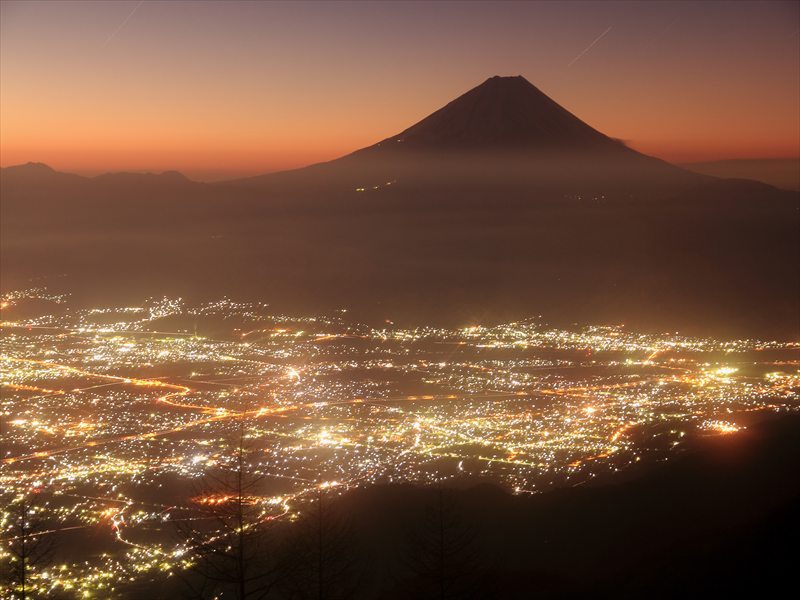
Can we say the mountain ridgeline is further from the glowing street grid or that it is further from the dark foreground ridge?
the dark foreground ridge

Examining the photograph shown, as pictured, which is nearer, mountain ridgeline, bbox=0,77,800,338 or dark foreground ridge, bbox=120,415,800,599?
dark foreground ridge, bbox=120,415,800,599

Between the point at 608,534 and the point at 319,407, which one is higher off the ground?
the point at 608,534

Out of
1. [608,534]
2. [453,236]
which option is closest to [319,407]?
[608,534]

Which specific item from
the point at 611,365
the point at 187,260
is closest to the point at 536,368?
the point at 611,365

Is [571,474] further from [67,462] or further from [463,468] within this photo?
[67,462]

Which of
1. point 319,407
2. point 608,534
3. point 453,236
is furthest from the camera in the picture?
point 453,236

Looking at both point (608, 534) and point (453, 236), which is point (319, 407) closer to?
point (608, 534)

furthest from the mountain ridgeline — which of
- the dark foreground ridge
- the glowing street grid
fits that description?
the dark foreground ridge
